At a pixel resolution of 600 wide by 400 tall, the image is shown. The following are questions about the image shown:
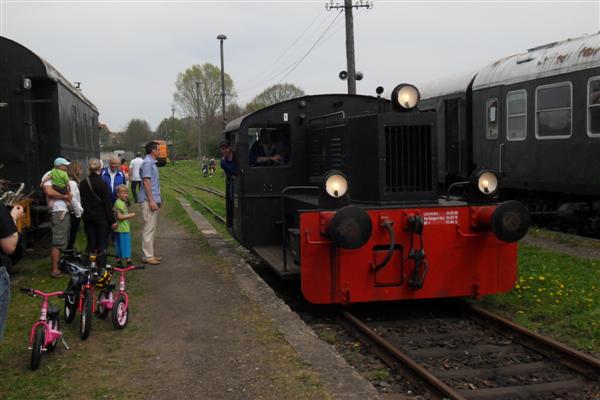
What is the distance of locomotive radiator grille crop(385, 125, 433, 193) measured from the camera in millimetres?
6675

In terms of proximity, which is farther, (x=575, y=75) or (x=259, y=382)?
(x=575, y=75)

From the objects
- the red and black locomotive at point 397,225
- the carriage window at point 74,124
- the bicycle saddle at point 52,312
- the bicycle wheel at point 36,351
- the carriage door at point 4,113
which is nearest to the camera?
the bicycle wheel at point 36,351

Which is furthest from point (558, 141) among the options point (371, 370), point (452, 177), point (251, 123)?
point (371, 370)

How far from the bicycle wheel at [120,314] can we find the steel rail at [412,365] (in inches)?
89.9

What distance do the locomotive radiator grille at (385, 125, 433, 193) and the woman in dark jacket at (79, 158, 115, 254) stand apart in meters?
3.72

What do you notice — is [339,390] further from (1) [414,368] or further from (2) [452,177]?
(2) [452,177]

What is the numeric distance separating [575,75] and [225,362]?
8132 millimetres

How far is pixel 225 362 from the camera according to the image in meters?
4.84

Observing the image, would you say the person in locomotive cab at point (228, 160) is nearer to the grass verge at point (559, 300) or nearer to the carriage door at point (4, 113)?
the carriage door at point (4, 113)

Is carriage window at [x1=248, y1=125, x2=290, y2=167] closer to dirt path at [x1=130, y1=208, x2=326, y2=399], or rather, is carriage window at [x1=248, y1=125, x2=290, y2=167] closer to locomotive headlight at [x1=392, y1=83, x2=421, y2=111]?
dirt path at [x1=130, y1=208, x2=326, y2=399]

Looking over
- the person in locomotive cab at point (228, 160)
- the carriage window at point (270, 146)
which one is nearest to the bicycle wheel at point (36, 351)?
the carriage window at point (270, 146)

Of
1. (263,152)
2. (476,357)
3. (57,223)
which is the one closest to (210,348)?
(476,357)

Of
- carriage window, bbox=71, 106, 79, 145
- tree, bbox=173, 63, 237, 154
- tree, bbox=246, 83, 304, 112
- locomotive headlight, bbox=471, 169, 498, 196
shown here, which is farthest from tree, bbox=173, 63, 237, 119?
locomotive headlight, bbox=471, 169, 498, 196

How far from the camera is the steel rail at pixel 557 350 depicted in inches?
187
